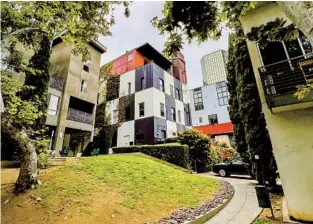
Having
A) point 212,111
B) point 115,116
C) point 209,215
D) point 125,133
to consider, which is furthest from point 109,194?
point 212,111

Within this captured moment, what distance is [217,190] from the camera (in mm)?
10062

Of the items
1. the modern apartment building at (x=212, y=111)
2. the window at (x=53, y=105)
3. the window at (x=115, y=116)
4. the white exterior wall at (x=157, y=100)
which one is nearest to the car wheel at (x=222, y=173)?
the white exterior wall at (x=157, y=100)

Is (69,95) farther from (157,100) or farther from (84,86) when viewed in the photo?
(157,100)

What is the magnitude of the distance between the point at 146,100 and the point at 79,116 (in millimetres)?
7963

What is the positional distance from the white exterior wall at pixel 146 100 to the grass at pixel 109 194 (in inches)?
505

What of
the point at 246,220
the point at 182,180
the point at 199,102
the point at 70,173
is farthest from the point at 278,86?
the point at 199,102

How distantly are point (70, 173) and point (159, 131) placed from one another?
15325mm

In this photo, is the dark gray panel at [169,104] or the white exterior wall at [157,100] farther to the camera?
the dark gray panel at [169,104]

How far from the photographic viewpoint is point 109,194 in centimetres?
713

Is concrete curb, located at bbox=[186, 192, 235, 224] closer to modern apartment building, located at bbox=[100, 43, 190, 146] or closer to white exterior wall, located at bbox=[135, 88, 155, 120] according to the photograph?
modern apartment building, located at bbox=[100, 43, 190, 146]

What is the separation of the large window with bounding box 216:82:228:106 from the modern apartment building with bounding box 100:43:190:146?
1089 centimetres

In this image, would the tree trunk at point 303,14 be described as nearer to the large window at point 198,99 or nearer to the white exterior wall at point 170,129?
the white exterior wall at point 170,129

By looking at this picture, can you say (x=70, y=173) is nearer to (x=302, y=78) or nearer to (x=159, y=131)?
(x=302, y=78)

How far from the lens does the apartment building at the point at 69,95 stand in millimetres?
18469
